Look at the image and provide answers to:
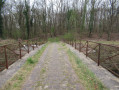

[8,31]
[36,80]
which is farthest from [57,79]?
[8,31]

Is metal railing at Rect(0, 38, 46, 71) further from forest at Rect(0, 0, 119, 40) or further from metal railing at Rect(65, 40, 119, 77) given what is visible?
forest at Rect(0, 0, 119, 40)

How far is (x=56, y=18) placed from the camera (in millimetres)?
33438

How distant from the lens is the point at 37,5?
28641mm

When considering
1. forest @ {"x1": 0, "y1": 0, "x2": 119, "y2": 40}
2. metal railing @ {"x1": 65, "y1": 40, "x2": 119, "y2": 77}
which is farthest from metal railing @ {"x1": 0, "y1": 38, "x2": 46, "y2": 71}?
forest @ {"x1": 0, "y1": 0, "x2": 119, "y2": 40}

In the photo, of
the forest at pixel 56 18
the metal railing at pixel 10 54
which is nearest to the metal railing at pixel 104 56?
the metal railing at pixel 10 54

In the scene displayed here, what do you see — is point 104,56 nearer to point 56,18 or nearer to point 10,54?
point 10,54

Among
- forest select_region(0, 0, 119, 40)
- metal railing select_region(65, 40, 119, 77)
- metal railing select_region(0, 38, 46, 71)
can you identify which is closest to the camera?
metal railing select_region(0, 38, 46, 71)

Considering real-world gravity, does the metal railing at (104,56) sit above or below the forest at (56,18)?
below

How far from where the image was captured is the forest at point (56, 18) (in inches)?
1012

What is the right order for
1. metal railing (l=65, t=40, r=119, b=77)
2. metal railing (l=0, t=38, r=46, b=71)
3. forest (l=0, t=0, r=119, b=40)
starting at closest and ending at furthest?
1. metal railing (l=0, t=38, r=46, b=71)
2. metal railing (l=65, t=40, r=119, b=77)
3. forest (l=0, t=0, r=119, b=40)

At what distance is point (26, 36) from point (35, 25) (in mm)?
4698

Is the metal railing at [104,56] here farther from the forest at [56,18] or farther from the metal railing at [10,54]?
the forest at [56,18]

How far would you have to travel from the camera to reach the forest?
25.7 m

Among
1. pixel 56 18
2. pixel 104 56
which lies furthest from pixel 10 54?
pixel 56 18
